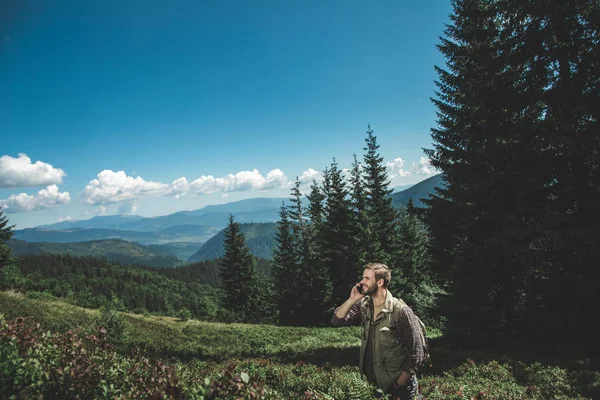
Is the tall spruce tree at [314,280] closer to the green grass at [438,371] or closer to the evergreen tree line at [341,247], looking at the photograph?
the evergreen tree line at [341,247]

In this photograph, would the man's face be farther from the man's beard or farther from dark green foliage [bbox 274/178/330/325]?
dark green foliage [bbox 274/178/330/325]

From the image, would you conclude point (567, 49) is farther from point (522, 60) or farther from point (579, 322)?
point (579, 322)

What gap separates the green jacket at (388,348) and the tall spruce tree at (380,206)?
2310 cm

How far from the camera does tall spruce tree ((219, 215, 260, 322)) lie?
40062mm

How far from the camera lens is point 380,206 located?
28.7 meters

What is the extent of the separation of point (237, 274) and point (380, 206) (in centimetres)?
2202

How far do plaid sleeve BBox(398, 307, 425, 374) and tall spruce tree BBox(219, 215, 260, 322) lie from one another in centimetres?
3713

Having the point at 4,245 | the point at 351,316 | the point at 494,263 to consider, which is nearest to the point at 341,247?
the point at 494,263

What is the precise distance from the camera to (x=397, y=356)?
4113 mm

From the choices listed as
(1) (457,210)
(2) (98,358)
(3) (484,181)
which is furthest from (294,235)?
(2) (98,358)

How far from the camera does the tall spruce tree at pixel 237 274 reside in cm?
4006

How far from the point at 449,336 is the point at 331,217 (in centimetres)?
1850

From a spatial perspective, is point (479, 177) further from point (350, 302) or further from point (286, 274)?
point (286, 274)

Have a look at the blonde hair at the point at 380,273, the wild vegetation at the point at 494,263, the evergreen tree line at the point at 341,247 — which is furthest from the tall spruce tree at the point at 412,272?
the blonde hair at the point at 380,273
